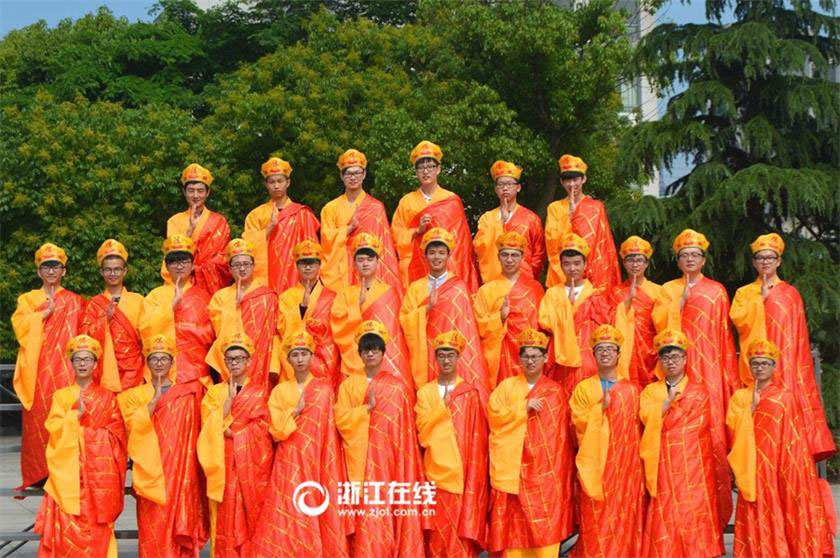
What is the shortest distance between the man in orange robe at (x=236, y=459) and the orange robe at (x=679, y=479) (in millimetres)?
2785

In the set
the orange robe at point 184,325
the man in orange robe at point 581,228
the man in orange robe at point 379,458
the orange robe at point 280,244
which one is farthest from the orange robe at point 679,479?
the orange robe at point 184,325

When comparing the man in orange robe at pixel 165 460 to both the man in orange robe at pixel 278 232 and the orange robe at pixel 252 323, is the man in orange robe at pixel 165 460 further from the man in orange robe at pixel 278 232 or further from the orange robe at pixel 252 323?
the man in orange robe at pixel 278 232

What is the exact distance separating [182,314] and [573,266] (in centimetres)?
311

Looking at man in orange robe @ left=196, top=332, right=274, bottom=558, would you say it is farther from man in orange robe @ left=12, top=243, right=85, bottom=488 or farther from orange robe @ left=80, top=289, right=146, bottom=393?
man in orange robe @ left=12, top=243, right=85, bottom=488

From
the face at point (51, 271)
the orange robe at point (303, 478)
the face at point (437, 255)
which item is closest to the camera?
the orange robe at point (303, 478)

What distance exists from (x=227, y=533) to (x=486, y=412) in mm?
2081

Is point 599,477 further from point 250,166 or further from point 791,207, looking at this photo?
point 250,166

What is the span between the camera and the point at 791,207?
570 inches

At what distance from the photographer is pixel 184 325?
431 inches

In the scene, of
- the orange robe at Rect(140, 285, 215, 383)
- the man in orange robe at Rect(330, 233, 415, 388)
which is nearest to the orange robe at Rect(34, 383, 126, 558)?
the orange robe at Rect(140, 285, 215, 383)

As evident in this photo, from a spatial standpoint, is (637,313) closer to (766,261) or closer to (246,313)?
(766,261)

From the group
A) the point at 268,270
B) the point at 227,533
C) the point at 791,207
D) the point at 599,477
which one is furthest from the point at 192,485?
the point at 791,207

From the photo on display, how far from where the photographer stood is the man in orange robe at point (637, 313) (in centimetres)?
1073

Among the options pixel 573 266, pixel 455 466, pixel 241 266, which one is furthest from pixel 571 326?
pixel 241 266
